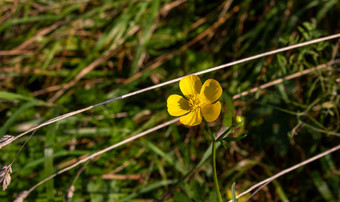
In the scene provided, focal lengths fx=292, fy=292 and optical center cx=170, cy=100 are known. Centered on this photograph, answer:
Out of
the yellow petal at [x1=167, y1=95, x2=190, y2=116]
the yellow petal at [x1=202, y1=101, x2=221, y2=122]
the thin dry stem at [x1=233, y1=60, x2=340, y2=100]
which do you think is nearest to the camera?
the yellow petal at [x1=202, y1=101, x2=221, y2=122]

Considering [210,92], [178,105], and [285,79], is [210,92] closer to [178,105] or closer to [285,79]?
[178,105]

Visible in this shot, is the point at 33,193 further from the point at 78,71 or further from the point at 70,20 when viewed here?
the point at 70,20

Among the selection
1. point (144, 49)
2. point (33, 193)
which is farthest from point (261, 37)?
point (33, 193)

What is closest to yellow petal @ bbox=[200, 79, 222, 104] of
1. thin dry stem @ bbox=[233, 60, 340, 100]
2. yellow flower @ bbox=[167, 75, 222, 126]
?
yellow flower @ bbox=[167, 75, 222, 126]

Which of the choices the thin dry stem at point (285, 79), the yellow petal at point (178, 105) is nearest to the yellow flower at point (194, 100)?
the yellow petal at point (178, 105)

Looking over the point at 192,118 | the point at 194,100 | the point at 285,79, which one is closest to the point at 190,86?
the point at 194,100

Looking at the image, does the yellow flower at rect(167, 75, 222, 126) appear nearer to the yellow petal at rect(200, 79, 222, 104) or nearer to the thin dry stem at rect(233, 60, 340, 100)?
the yellow petal at rect(200, 79, 222, 104)

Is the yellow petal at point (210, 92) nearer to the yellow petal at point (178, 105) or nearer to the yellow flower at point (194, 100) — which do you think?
the yellow flower at point (194, 100)
